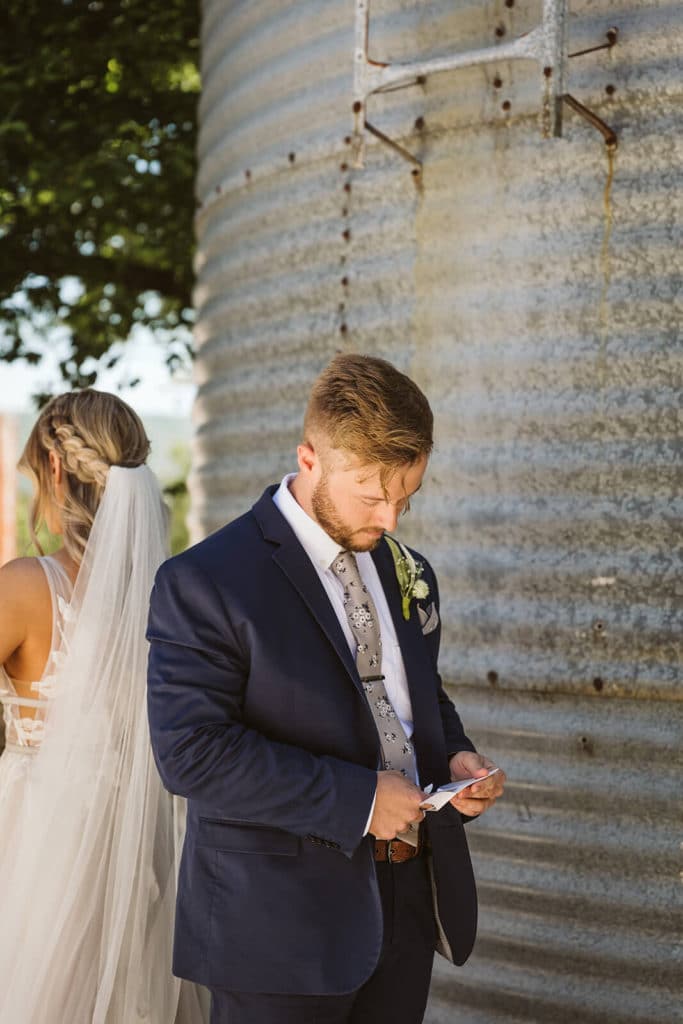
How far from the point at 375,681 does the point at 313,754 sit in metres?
0.26

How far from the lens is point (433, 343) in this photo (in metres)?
4.19

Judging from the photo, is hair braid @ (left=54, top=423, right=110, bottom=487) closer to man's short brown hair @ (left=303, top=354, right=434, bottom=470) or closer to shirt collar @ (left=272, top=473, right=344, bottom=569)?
shirt collar @ (left=272, top=473, right=344, bottom=569)

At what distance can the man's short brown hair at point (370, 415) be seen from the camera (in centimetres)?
260

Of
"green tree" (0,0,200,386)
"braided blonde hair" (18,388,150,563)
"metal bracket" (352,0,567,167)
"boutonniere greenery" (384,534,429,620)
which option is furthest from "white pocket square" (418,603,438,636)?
"green tree" (0,0,200,386)

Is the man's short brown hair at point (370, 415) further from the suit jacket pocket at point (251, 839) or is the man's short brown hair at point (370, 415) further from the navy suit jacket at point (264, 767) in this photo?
the suit jacket pocket at point (251, 839)

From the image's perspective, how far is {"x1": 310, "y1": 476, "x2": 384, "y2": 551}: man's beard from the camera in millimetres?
2682

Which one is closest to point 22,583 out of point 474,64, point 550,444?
point 550,444

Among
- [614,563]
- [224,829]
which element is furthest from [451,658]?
[224,829]

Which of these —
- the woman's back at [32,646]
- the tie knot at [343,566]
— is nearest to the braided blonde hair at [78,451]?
the woman's back at [32,646]

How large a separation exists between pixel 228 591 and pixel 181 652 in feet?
0.51

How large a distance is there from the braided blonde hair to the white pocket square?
108 cm

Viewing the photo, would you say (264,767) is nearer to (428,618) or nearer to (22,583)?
(428,618)

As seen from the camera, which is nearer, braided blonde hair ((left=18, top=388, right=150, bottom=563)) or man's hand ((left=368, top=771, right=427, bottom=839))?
man's hand ((left=368, top=771, right=427, bottom=839))

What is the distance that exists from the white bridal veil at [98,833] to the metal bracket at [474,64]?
152 centimetres
